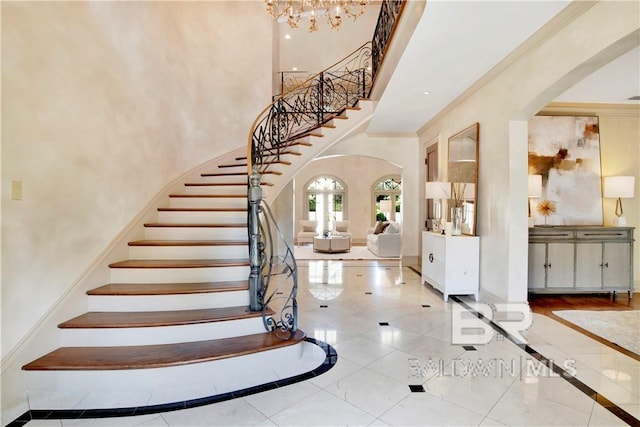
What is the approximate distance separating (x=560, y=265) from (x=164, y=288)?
5026 millimetres

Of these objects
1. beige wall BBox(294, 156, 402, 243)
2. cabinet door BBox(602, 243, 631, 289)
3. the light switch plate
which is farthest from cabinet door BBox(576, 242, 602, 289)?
beige wall BBox(294, 156, 402, 243)

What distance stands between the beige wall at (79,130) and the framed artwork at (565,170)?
17.5ft

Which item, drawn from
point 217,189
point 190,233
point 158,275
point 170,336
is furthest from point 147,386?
point 217,189

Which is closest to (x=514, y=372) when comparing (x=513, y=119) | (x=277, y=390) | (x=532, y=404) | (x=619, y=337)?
(x=532, y=404)

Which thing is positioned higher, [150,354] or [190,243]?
[190,243]

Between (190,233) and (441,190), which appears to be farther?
(441,190)

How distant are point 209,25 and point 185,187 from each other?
10.4 feet

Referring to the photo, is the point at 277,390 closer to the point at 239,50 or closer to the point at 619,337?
the point at 619,337

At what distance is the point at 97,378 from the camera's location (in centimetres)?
224

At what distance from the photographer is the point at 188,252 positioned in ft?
11.7

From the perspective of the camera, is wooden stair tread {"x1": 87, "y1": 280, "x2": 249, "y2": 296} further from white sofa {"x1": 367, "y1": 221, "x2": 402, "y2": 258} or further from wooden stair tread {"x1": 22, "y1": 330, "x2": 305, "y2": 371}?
white sofa {"x1": 367, "y1": 221, "x2": 402, "y2": 258}

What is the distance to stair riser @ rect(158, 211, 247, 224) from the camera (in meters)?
4.17

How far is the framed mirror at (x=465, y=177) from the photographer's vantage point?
4691 mm

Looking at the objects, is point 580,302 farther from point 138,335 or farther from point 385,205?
point 385,205
